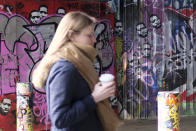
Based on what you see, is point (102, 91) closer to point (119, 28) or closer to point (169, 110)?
point (169, 110)

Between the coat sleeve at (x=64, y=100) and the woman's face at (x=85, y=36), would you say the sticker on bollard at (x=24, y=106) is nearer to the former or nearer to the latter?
the woman's face at (x=85, y=36)

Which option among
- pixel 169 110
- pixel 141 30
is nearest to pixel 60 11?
pixel 141 30

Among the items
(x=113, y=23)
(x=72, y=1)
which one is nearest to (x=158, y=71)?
(x=113, y=23)

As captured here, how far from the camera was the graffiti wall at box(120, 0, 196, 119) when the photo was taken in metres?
9.16

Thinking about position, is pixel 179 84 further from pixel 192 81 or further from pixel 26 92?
pixel 26 92

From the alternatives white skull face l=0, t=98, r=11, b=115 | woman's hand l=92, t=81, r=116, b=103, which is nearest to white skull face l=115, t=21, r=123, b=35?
white skull face l=0, t=98, r=11, b=115

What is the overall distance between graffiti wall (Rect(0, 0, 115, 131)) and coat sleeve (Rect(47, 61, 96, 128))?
6515mm

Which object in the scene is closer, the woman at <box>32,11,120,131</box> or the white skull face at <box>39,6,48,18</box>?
the woman at <box>32,11,120,131</box>

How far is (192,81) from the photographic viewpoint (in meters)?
9.62

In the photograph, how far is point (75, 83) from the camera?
1.80m

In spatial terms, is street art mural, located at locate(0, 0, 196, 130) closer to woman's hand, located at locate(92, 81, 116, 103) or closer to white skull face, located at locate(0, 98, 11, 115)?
white skull face, located at locate(0, 98, 11, 115)

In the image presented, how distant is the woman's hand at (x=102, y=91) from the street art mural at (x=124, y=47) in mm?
6593

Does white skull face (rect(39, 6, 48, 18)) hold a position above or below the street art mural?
above

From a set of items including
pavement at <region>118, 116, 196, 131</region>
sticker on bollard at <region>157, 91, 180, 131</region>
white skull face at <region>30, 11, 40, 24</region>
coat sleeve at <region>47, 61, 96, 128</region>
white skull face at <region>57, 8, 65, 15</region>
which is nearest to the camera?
coat sleeve at <region>47, 61, 96, 128</region>
